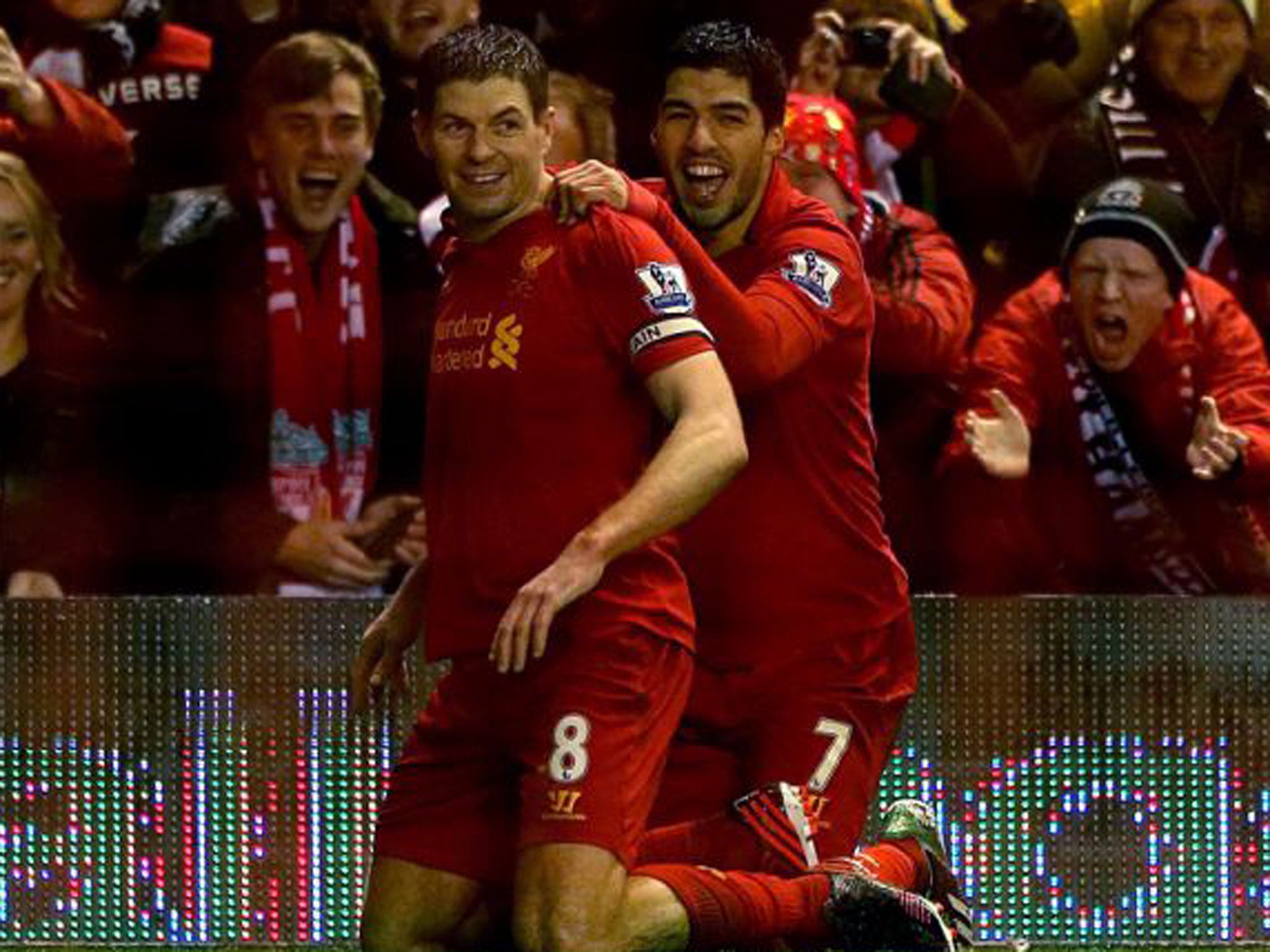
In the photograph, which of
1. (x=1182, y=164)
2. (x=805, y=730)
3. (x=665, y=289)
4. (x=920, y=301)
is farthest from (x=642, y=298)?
(x=1182, y=164)

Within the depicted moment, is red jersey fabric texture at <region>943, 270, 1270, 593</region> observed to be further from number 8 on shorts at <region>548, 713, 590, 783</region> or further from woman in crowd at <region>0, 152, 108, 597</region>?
number 8 on shorts at <region>548, 713, 590, 783</region>

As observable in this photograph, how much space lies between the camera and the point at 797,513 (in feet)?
20.7

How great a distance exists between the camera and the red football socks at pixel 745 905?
589 centimetres

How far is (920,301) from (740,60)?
4.39 ft

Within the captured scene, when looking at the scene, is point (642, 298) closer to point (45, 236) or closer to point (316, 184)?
point (316, 184)

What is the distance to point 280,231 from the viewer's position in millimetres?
7562

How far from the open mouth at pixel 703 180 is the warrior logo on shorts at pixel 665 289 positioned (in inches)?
22.0

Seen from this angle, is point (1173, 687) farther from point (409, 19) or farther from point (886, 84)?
point (409, 19)

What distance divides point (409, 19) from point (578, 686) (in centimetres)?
226

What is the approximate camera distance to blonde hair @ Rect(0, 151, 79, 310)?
751cm

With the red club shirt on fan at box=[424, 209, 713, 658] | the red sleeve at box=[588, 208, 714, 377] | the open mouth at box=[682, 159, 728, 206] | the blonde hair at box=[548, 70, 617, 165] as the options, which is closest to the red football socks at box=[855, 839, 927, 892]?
the red club shirt on fan at box=[424, 209, 713, 658]

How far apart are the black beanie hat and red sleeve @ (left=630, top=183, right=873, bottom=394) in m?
1.50

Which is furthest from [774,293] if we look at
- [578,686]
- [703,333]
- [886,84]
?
[886,84]

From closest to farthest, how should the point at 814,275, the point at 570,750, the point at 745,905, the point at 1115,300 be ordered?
1. the point at 570,750
2. the point at 745,905
3. the point at 814,275
4. the point at 1115,300
